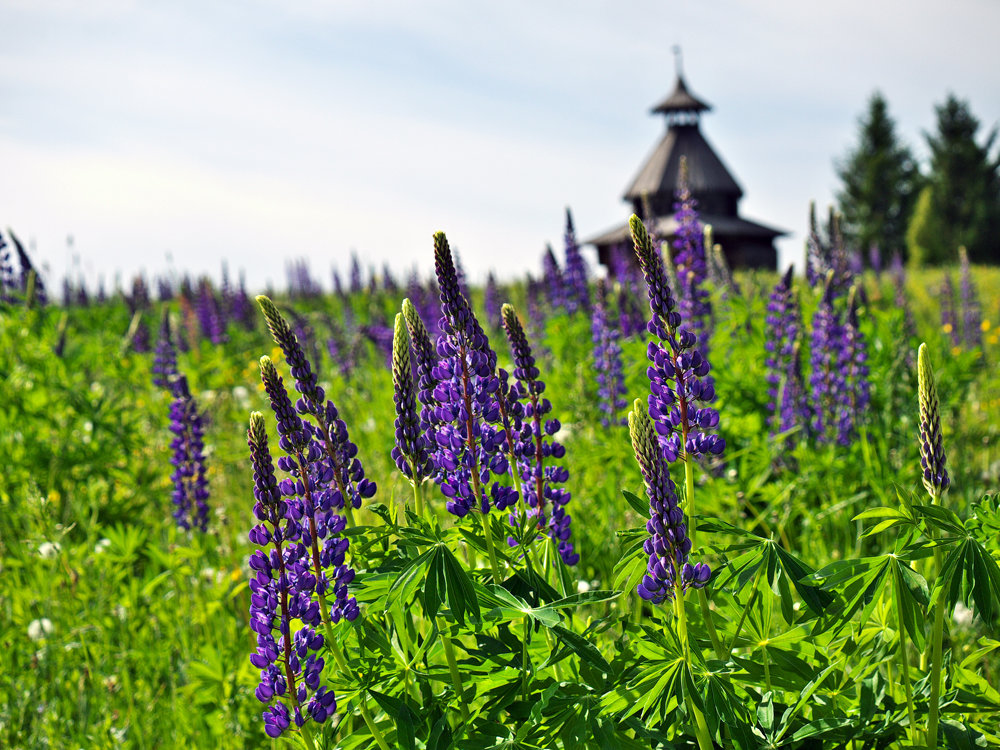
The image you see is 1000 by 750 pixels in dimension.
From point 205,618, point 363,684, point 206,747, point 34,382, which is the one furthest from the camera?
point 34,382

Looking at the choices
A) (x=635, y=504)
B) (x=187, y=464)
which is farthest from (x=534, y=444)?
(x=187, y=464)

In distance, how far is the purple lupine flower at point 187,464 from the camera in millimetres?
3971

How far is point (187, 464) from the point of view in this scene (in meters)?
4.04

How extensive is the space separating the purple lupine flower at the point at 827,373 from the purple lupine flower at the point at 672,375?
108 inches

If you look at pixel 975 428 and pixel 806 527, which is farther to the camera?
pixel 975 428

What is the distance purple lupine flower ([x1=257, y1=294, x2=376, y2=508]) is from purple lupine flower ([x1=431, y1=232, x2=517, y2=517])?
0.75 ft

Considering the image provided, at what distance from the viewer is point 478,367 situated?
2.05 m

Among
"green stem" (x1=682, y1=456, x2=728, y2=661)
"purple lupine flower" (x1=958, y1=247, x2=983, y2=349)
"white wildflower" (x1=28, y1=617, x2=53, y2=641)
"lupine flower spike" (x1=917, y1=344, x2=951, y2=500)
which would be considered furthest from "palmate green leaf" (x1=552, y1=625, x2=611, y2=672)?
"purple lupine flower" (x1=958, y1=247, x2=983, y2=349)

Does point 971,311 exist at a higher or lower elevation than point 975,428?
higher

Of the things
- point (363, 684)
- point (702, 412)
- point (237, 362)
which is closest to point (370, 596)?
point (363, 684)

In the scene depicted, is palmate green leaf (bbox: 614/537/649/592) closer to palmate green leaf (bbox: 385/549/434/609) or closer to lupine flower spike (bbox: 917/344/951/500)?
palmate green leaf (bbox: 385/549/434/609)

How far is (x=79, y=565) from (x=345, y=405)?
3.27 meters

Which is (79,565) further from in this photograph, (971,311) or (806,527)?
(971,311)

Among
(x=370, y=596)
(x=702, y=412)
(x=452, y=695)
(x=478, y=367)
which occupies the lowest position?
(x=452, y=695)
